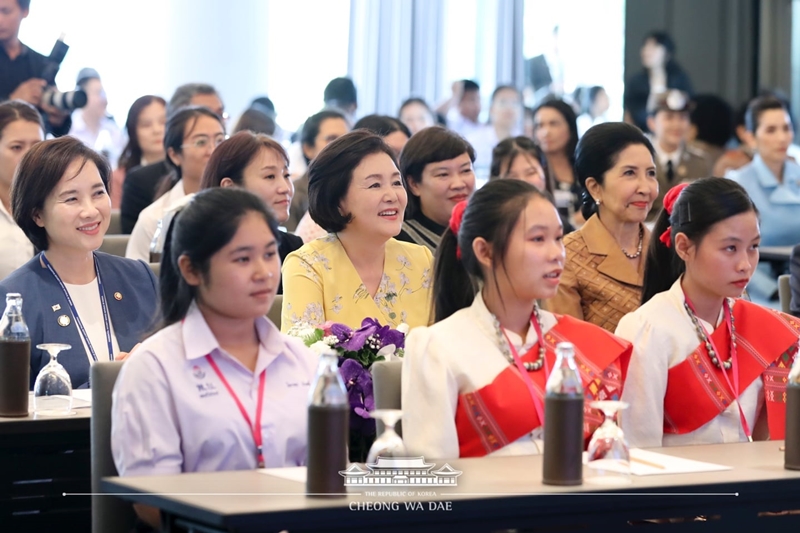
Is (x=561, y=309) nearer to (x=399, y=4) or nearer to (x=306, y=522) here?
(x=306, y=522)

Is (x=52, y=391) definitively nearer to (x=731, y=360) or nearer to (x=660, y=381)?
(x=660, y=381)

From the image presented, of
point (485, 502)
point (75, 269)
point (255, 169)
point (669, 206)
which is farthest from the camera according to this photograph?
point (255, 169)

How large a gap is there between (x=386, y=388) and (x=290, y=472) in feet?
1.29

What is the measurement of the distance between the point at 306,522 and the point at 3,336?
1090 millimetres

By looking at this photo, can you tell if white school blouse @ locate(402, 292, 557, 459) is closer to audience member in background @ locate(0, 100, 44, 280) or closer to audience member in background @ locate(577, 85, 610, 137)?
audience member in background @ locate(0, 100, 44, 280)

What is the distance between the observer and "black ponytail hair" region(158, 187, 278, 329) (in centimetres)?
228

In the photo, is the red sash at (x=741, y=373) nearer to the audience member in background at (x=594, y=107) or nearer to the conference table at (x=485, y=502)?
the conference table at (x=485, y=502)

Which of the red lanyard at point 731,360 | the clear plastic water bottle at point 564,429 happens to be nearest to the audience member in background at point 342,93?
the red lanyard at point 731,360

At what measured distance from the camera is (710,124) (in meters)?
9.51

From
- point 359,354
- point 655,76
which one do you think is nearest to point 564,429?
point 359,354

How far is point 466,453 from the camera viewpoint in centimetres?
241

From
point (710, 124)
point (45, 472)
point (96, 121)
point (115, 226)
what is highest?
point (710, 124)

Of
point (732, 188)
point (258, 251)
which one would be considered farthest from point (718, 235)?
point (258, 251)

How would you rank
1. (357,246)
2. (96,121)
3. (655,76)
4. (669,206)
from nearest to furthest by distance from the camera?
1. (669,206)
2. (357,246)
3. (96,121)
4. (655,76)
